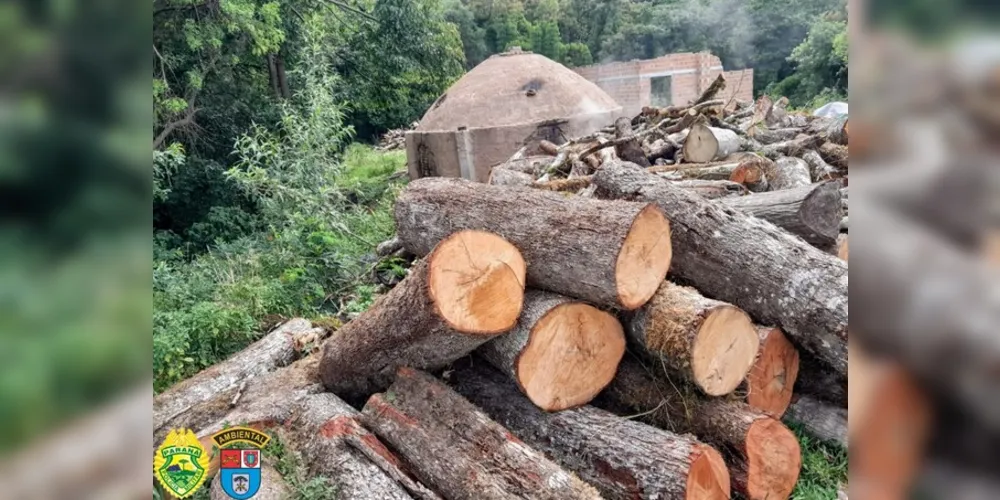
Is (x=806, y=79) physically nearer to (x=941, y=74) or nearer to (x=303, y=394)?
(x=303, y=394)

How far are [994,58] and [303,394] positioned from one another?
3391 mm

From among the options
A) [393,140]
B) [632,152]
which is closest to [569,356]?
[632,152]

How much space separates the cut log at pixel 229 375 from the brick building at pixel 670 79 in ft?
42.8

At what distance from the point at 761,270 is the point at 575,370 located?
1142mm

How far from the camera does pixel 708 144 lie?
Result: 7.68 meters

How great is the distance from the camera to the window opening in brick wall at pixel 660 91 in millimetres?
16531

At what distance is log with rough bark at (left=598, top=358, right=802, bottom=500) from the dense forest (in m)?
1.52

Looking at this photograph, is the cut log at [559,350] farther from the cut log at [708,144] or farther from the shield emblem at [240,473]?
the cut log at [708,144]

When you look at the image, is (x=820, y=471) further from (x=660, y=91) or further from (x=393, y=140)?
(x=660, y=91)

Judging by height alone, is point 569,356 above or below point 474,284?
below

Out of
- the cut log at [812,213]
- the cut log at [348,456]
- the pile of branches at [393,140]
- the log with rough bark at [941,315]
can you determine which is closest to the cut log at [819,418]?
the cut log at [812,213]

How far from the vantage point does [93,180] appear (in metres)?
0.84

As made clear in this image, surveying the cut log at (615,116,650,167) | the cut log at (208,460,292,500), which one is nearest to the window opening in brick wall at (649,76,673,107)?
the cut log at (615,116,650,167)

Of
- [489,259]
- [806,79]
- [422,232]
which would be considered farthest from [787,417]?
[806,79]
